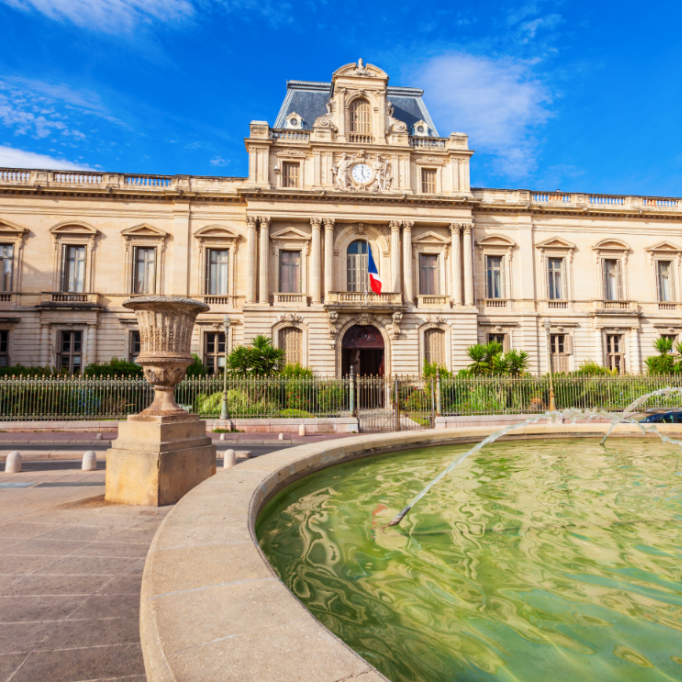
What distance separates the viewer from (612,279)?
1144 inches

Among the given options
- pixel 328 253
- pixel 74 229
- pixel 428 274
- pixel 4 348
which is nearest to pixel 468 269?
pixel 428 274

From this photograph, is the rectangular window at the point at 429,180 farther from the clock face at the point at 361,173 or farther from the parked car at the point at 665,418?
the parked car at the point at 665,418

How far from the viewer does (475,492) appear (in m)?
6.17

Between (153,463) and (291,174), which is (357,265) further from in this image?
(153,463)

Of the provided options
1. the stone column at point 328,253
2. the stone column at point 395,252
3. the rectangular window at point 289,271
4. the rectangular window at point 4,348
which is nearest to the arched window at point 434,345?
the stone column at point 395,252

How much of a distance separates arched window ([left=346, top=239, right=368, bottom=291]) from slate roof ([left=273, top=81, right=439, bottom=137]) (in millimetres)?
8061

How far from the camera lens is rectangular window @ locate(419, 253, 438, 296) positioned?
27.2 m

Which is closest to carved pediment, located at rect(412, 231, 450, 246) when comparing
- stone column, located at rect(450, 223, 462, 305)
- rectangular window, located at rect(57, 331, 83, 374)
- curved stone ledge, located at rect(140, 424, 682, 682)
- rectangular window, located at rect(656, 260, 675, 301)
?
stone column, located at rect(450, 223, 462, 305)

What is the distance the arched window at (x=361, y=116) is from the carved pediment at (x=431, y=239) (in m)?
6.79

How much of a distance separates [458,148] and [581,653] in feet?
91.4

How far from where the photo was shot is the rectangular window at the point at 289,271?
26.4 meters

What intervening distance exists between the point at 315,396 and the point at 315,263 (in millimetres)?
10521

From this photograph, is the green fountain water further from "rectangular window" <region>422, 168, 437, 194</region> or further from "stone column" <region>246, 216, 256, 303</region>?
"rectangular window" <region>422, 168, 437, 194</region>

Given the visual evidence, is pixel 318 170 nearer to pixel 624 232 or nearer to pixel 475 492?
pixel 624 232
